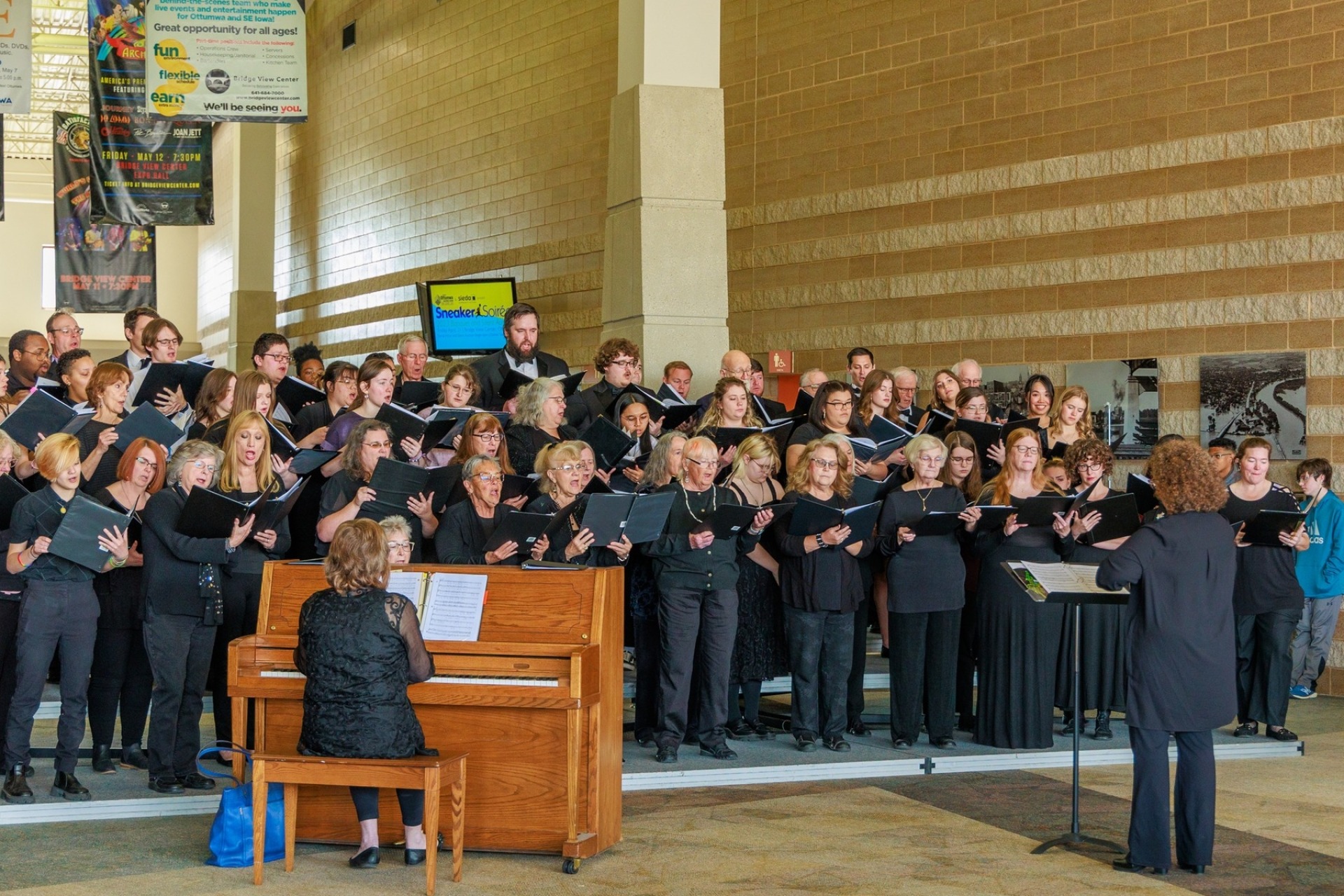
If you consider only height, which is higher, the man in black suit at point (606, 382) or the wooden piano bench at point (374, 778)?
the man in black suit at point (606, 382)

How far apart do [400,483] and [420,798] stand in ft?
5.60

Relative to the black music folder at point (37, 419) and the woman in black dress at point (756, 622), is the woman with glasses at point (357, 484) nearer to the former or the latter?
the black music folder at point (37, 419)

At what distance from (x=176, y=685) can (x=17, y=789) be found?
0.71 metres

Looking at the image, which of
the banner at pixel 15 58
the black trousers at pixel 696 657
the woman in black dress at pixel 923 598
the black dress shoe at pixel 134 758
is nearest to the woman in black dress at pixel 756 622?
the black trousers at pixel 696 657

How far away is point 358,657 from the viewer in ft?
16.3

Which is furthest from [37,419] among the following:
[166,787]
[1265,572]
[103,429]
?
[1265,572]

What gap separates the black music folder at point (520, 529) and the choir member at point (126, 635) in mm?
1463

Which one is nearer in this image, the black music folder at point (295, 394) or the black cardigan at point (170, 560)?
the black cardigan at point (170, 560)

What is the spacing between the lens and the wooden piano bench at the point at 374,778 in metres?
4.89

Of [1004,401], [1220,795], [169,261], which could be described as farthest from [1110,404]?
[169,261]

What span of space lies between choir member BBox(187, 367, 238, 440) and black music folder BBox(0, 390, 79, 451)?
589 mm

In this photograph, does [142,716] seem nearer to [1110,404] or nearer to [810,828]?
[810,828]

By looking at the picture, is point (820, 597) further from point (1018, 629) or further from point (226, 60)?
point (226, 60)

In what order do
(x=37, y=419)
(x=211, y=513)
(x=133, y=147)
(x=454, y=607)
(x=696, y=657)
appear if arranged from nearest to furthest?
1. (x=454, y=607)
2. (x=211, y=513)
3. (x=37, y=419)
4. (x=696, y=657)
5. (x=133, y=147)
